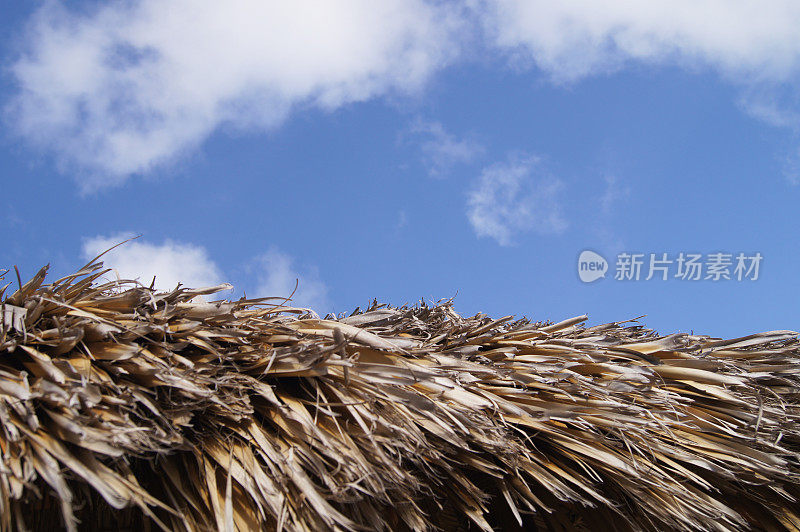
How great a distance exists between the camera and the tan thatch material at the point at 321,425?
1.25 metres

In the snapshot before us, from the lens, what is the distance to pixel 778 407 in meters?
2.18

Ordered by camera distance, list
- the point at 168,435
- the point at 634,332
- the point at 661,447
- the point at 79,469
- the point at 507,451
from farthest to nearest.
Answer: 1. the point at 634,332
2. the point at 661,447
3. the point at 507,451
4. the point at 168,435
5. the point at 79,469

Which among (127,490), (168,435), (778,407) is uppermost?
(778,407)

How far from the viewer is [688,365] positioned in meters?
2.11

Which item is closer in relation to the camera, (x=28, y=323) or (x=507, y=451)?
(x=28, y=323)

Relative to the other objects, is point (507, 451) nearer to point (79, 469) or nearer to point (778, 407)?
point (79, 469)

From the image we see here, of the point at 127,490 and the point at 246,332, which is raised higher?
the point at 246,332

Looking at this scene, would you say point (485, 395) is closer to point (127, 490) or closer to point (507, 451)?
point (507, 451)

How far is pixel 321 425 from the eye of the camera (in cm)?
144

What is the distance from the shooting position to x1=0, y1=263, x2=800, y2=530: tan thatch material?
125 centimetres

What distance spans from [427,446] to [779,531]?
58.6 inches

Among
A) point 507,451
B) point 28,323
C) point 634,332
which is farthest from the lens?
point 634,332

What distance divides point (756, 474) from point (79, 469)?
1.80 meters

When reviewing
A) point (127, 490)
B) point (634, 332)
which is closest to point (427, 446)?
point (127, 490)
